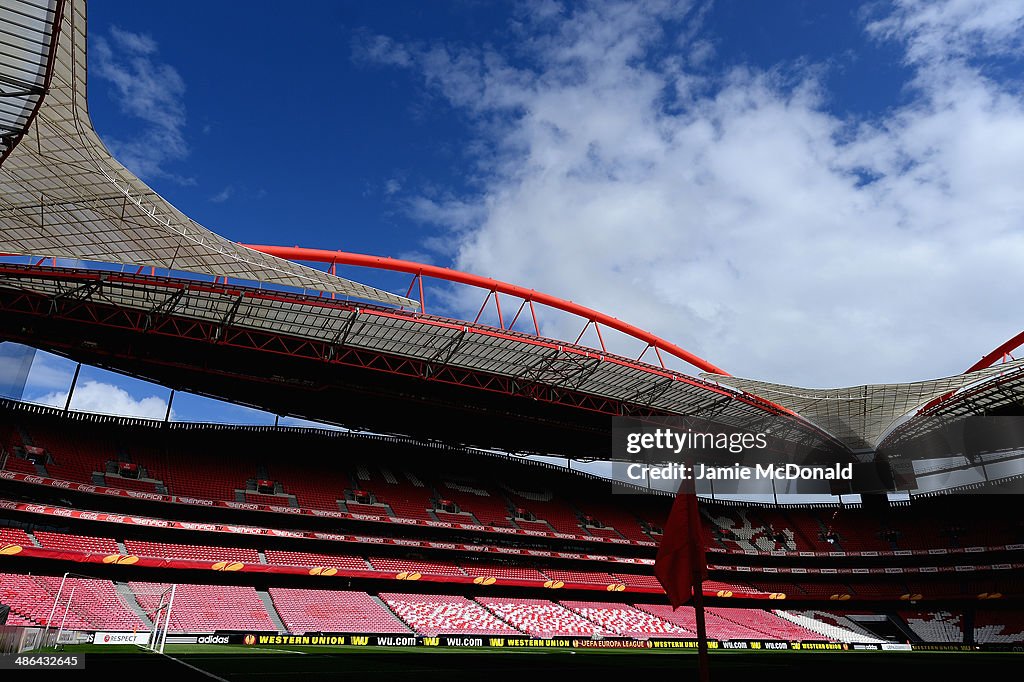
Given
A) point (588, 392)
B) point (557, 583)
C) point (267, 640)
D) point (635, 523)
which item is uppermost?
point (588, 392)

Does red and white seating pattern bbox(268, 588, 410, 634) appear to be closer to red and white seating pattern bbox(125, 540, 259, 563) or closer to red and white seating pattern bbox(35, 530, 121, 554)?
red and white seating pattern bbox(125, 540, 259, 563)

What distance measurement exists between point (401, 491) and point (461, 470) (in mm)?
7710

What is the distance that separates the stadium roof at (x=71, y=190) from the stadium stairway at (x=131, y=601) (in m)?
16.0

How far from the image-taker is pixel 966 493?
2227 inches

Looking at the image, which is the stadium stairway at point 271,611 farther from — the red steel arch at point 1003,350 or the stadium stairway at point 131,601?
the red steel arch at point 1003,350

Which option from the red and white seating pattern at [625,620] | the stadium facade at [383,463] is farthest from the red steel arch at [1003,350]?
the red and white seating pattern at [625,620]

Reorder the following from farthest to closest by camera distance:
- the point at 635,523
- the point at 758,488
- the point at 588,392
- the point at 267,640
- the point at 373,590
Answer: the point at 758,488
the point at 635,523
the point at 588,392
the point at 373,590
the point at 267,640

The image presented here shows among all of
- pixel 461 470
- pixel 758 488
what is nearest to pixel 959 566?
pixel 758 488

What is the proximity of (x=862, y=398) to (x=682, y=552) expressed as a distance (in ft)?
131

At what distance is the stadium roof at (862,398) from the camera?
37.7 metres

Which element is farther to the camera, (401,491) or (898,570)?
(898,570)

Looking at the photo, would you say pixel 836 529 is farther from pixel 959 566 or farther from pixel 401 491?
pixel 401 491

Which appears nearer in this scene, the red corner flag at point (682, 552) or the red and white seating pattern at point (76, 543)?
the red corner flag at point (682, 552)

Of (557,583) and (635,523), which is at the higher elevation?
(635,523)
